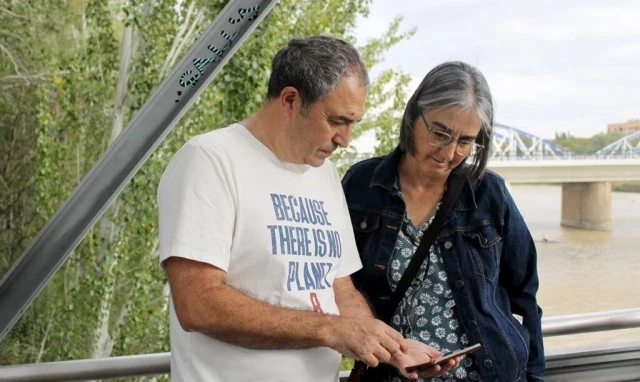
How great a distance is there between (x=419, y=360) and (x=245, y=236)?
36 cm

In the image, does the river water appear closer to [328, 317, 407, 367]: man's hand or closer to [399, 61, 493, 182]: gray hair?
[399, 61, 493, 182]: gray hair

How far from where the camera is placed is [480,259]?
64.1 inches

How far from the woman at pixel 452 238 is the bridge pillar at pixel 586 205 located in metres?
8.99

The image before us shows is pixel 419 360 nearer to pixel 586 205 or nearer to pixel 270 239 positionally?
pixel 270 239

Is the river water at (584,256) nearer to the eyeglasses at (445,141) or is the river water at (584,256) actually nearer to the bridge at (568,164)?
the bridge at (568,164)

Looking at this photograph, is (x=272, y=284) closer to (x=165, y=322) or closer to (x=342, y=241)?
(x=342, y=241)

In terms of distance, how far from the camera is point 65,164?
741 cm

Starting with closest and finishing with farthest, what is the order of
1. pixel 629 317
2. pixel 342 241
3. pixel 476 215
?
1. pixel 342 241
2. pixel 476 215
3. pixel 629 317

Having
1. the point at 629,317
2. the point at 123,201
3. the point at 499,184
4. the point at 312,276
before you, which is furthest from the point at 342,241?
the point at 123,201

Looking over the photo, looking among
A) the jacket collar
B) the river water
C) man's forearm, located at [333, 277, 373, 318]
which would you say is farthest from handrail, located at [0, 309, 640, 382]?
the river water

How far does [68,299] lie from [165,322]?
2.98ft

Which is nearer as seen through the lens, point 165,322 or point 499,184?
point 499,184

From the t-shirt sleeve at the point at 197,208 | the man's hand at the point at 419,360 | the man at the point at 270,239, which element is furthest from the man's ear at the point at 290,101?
the man's hand at the point at 419,360

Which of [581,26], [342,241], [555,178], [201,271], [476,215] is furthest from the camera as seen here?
[581,26]
